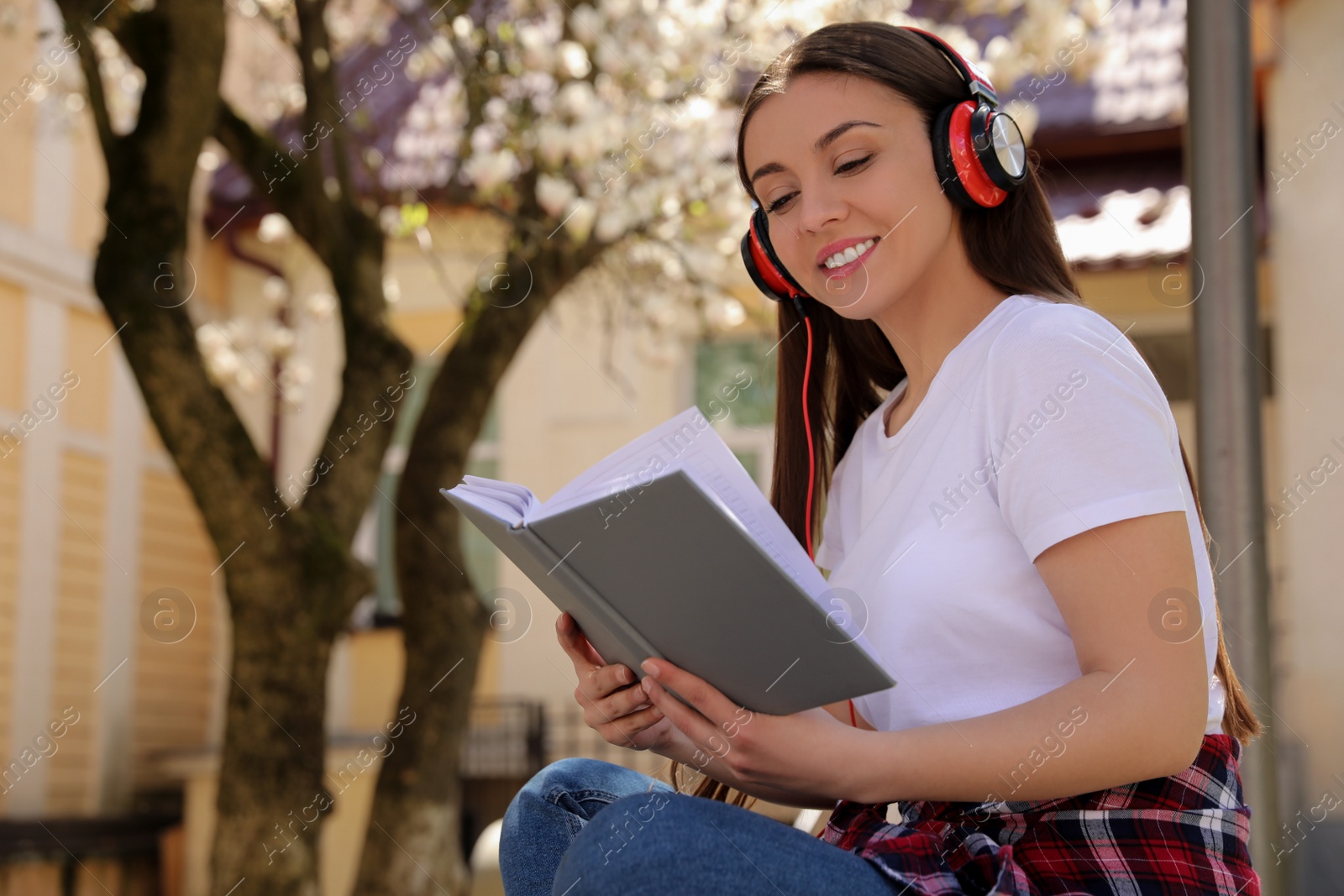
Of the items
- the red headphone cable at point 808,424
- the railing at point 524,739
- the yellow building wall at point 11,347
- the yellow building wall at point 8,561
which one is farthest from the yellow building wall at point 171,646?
the red headphone cable at point 808,424

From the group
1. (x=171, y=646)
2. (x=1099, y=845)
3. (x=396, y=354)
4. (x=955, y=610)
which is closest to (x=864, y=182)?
(x=955, y=610)

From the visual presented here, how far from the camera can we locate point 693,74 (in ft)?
17.4

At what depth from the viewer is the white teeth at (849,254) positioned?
1.73m

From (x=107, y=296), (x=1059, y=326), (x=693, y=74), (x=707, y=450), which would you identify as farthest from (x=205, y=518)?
(x=1059, y=326)

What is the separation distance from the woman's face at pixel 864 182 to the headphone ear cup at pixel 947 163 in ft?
0.04

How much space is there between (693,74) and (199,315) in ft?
17.7

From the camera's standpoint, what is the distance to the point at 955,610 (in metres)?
1.50

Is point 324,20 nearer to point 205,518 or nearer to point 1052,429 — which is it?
point 205,518

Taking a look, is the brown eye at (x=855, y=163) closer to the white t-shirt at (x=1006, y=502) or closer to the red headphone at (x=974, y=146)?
the red headphone at (x=974, y=146)

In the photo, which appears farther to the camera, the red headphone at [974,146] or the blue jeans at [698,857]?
the red headphone at [974,146]

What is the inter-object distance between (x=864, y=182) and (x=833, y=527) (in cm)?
57

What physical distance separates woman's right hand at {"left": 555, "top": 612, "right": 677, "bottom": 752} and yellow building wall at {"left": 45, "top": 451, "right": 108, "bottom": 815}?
7.31 metres

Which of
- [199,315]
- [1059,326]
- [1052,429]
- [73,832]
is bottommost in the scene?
[1052,429]

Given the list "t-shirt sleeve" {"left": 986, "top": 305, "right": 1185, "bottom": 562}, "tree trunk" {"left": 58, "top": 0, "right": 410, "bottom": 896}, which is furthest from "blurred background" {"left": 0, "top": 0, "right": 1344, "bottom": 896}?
"t-shirt sleeve" {"left": 986, "top": 305, "right": 1185, "bottom": 562}
